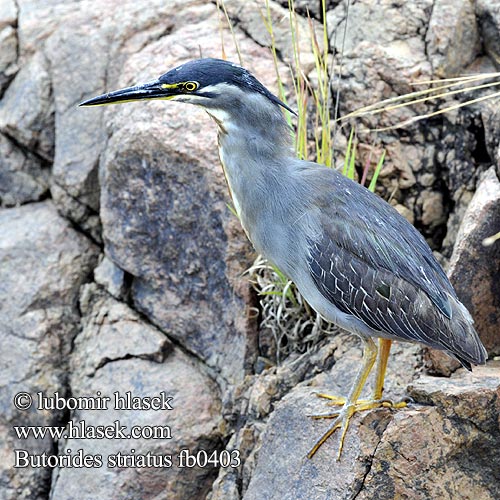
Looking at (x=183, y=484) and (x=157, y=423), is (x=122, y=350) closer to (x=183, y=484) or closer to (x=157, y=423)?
(x=157, y=423)

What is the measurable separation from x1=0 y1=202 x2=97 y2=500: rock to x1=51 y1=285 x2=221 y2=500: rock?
0.38ft

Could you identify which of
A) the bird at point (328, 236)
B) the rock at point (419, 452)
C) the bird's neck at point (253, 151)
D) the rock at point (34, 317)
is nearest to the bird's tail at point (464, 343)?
the bird at point (328, 236)

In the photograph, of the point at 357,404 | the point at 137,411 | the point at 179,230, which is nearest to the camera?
the point at 357,404

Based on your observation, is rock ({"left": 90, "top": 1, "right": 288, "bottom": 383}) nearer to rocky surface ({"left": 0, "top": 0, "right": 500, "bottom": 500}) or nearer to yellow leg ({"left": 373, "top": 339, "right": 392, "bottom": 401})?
rocky surface ({"left": 0, "top": 0, "right": 500, "bottom": 500})

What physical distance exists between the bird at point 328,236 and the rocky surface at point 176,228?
0.43 meters

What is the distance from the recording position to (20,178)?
17.4 ft

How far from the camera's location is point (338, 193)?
3.58 meters

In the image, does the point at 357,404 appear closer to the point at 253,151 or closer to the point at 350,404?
the point at 350,404

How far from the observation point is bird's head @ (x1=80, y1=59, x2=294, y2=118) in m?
3.40

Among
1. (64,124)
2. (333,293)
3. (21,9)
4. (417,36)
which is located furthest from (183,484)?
(21,9)

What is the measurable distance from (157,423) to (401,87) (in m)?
2.15

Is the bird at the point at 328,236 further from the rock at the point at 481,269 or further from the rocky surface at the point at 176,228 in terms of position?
the rocky surface at the point at 176,228

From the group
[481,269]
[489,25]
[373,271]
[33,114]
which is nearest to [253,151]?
[373,271]

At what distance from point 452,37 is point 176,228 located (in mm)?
1784
